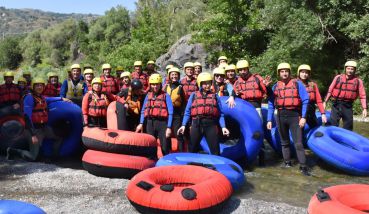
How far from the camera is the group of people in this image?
6055 millimetres

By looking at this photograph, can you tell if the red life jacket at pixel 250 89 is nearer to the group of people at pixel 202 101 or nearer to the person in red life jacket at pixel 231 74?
the group of people at pixel 202 101

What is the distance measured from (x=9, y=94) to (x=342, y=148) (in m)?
5.97

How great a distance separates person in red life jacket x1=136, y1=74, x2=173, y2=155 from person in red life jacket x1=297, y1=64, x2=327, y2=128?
86.2 inches

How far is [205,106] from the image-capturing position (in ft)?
19.4

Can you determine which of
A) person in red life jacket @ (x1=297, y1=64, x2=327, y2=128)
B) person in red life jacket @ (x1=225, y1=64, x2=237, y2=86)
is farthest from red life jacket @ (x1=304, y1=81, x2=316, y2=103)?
person in red life jacket @ (x1=225, y1=64, x2=237, y2=86)

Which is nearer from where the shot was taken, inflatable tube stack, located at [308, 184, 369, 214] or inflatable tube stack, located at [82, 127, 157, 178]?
inflatable tube stack, located at [308, 184, 369, 214]

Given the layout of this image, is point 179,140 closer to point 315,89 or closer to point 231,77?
point 231,77

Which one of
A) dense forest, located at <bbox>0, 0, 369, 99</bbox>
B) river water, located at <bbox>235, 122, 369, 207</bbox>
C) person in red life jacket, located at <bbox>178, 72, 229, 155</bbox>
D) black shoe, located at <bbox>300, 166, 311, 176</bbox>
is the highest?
dense forest, located at <bbox>0, 0, 369, 99</bbox>

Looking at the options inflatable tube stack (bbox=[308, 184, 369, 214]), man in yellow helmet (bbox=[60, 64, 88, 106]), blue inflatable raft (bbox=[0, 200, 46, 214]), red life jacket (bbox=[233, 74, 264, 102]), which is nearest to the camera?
blue inflatable raft (bbox=[0, 200, 46, 214])

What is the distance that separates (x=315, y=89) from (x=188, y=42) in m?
14.4

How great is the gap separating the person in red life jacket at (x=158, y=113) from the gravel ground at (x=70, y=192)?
95cm

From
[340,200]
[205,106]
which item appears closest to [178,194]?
[340,200]

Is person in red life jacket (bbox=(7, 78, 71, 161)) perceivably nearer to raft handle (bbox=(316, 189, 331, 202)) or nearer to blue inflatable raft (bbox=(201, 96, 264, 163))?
blue inflatable raft (bbox=(201, 96, 264, 163))

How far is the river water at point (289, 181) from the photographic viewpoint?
538 cm
